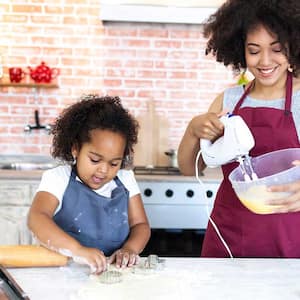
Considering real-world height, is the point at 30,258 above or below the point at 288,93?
below

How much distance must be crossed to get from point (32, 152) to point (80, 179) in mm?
1524

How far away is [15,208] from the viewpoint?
227 cm

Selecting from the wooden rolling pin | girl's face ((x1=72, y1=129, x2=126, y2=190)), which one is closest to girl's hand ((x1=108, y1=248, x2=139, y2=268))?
the wooden rolling pin

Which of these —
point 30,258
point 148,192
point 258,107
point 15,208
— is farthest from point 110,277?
point 15,208

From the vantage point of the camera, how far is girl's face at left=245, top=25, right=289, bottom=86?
120cm

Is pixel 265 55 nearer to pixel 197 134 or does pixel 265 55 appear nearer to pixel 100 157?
pixel 197 134

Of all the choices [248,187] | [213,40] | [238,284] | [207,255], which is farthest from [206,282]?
[213,40]

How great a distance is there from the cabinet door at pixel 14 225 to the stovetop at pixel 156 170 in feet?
1.86

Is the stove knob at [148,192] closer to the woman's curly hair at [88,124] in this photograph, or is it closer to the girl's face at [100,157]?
the woman's curly hair at [88,124]

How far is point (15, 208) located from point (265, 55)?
149 centimetres

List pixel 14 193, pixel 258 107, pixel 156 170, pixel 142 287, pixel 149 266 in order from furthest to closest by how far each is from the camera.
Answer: pixel 156 170 < pixel 14 193 < pixel 258 107 < pixel 149 266 < pixel 142 287

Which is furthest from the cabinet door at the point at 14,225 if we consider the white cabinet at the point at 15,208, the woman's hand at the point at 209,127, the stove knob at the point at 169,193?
the woman's hand at the point at 209,127

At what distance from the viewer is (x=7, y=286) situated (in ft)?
2.97

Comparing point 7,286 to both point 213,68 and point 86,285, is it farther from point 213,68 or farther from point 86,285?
point 213,68
